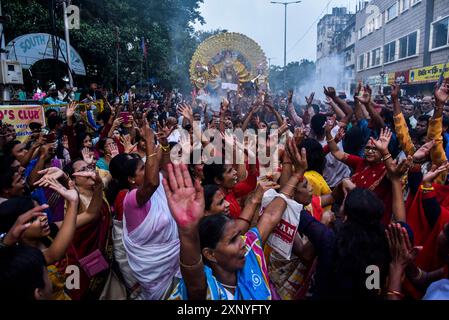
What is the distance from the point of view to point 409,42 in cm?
2480

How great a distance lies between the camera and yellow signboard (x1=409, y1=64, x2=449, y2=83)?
18.5 meters

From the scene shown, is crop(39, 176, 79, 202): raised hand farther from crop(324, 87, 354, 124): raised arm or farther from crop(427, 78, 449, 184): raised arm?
crop(324, 87, 354, 124): raised arm

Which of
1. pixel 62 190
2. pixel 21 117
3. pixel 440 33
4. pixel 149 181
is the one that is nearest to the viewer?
pixel 62 190

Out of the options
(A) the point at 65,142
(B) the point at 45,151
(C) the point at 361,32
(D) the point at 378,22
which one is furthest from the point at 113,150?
(C) the point at 361,32

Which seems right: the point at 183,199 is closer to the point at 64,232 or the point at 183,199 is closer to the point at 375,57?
the point at 64,232

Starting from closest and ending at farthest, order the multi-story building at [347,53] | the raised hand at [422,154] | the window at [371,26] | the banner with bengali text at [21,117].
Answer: the raised hand at [422,154]
the banner with bengali text at [21,117]
the window at [371,26]
the multi-story building at [347,53]

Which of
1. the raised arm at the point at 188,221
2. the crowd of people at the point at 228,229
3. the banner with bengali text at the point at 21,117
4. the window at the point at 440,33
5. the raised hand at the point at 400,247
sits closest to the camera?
the raised arm at the point at 188,221

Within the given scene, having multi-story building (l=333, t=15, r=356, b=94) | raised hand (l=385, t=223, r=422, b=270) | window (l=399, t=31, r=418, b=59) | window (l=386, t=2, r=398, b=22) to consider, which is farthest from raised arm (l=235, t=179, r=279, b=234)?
multi-story building (l=333, t=15, r=356, b=94)

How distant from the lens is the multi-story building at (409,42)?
2039 centimetres

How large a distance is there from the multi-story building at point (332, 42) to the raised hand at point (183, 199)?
153 feet

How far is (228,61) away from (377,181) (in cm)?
1499

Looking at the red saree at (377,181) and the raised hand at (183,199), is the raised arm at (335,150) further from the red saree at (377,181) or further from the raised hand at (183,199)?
the raised hand at (183,199)

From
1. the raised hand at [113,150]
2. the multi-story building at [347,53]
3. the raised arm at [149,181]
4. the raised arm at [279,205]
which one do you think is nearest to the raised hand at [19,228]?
the raised arm at [149,181]
